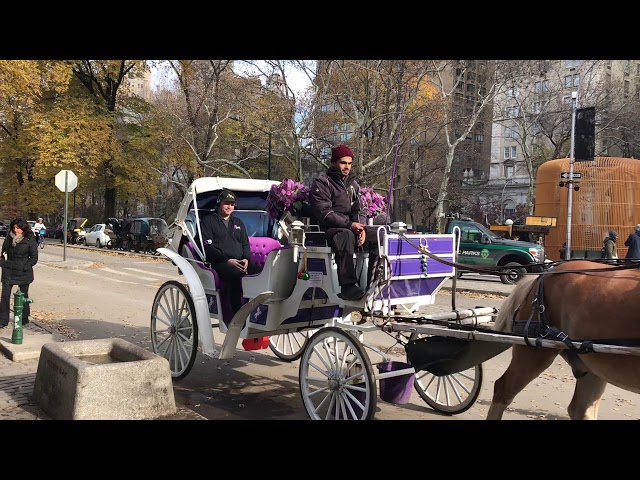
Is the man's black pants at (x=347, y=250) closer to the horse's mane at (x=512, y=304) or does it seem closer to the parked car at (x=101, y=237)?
the horse's mane at (x=512, y=304)

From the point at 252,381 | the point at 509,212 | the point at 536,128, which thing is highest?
the point at 536,128

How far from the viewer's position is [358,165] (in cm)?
2261

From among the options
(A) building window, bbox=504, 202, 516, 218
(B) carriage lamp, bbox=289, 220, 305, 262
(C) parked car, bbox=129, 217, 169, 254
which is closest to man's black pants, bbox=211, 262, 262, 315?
(B) carriage lamp, bbox=289, 220, 305, 262

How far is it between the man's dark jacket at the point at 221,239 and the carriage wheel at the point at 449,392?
94.5 inches

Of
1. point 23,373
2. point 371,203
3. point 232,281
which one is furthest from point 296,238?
point 23,373

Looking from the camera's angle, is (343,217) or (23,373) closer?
(343,217)

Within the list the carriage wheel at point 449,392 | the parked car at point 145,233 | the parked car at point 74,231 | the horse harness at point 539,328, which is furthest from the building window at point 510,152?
the horse harness at point 539,328

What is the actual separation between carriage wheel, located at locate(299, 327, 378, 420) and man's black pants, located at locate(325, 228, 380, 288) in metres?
0.50

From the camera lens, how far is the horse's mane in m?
4.34

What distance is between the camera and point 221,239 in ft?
21.1

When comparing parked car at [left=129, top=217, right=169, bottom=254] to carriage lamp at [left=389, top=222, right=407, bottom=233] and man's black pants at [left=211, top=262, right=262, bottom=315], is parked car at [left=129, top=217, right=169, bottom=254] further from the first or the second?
carriage lamp at [left=389, top=222, right=407, bottom=233]

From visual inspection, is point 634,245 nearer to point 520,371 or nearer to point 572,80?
point 520,371

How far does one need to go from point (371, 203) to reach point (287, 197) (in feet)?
2.94
